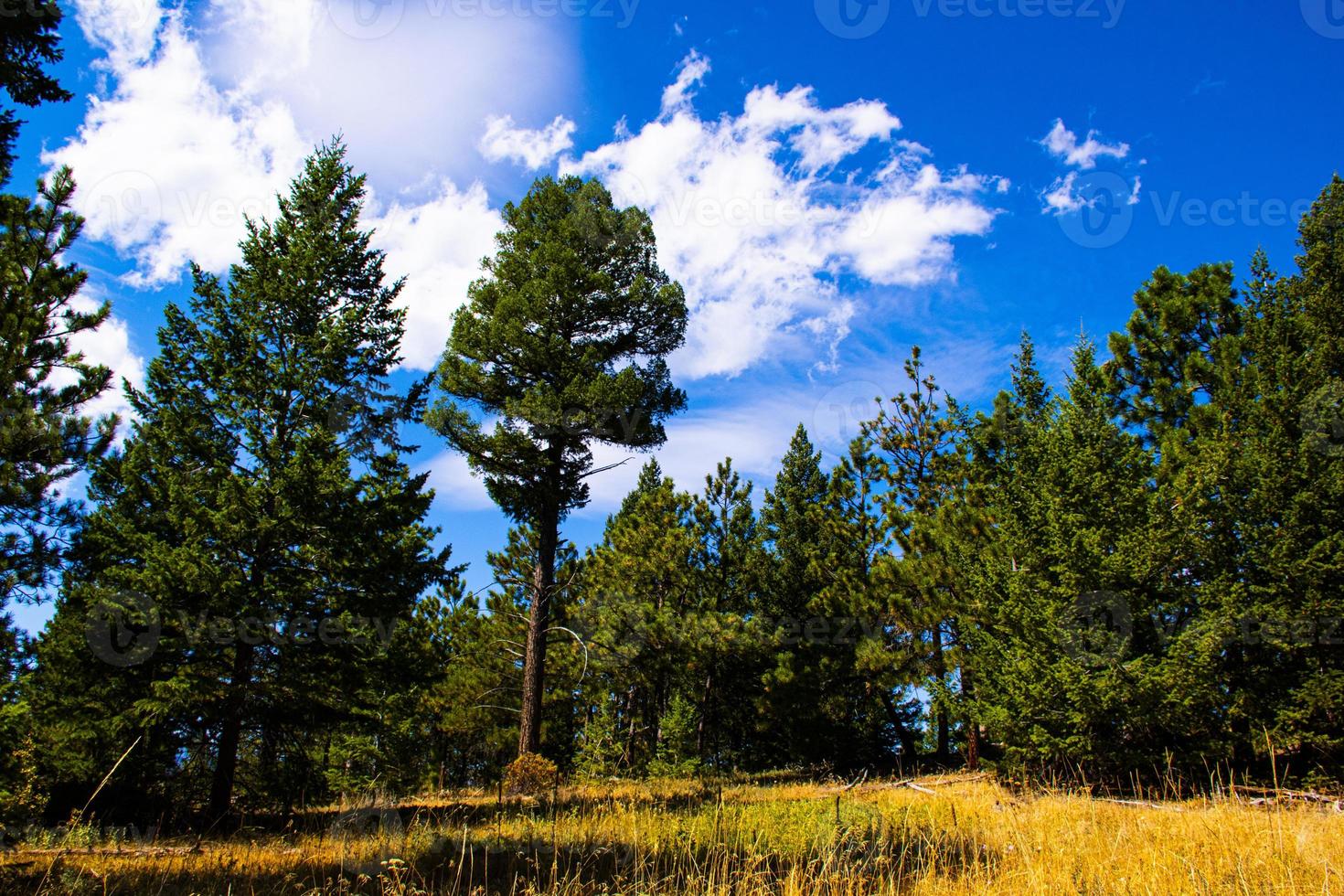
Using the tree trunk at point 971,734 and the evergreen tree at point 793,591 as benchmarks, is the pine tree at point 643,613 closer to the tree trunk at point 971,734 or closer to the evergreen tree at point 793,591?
the evergreen tree at point 793,591

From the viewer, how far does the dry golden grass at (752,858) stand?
3.88 m

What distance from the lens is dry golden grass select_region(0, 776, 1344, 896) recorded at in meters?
3.88

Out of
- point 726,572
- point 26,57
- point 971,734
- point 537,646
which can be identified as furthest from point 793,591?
point 26,57

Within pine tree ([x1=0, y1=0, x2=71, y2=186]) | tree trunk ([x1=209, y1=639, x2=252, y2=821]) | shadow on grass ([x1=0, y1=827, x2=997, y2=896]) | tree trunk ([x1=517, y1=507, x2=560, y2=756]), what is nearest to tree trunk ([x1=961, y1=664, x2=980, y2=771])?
tree trunk ([x1=517, y1=507, x2=560, y2=756])

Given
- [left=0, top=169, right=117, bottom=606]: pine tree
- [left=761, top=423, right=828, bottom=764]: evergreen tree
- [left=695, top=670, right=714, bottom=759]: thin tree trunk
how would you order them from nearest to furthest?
1. [left=0, top=169, right=117, bottom=606]: pine tree
2. [left=761, top=423, right=828, bottom=764]: evergreen tree
3. [left=695, top=670, right=714, bottom=759]: thin tree trunk

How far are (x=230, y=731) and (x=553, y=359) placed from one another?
899 cm

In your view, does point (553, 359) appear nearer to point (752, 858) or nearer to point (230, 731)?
point (230, 731)

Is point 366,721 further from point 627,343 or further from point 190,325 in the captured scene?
point 627,343

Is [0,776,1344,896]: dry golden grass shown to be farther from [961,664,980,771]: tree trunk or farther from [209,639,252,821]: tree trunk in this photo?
[961,664,980,771]: tree trunk

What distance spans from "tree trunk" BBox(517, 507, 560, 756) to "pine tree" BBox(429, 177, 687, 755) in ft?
0.08

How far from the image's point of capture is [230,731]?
11016mm

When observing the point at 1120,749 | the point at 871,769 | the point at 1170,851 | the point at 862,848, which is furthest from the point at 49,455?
the point at 871,769

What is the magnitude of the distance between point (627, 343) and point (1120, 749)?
1288 cm

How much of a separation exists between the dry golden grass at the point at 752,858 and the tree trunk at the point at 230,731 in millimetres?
4372
